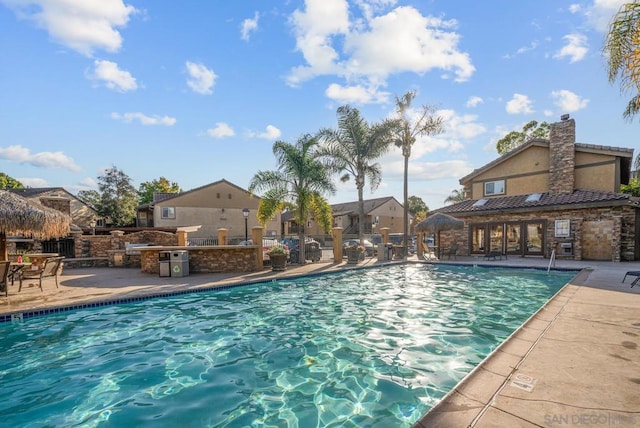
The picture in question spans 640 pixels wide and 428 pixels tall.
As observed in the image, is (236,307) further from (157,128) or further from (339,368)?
(157,128)

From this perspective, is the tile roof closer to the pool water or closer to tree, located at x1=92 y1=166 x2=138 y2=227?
the pool water

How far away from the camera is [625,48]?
494 centimetres

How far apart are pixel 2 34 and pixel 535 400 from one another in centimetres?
1301

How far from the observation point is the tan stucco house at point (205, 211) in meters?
29.9

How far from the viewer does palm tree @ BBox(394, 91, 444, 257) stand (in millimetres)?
18250

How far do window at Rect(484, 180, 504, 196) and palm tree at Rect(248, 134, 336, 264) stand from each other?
12629mm

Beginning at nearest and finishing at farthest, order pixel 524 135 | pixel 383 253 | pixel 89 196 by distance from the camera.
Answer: pixel 383 253, pixel 524 135, pixel 89 196

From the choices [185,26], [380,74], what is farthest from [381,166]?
[185,26]

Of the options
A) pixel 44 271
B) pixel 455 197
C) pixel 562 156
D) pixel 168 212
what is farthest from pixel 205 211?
pixel 455 197

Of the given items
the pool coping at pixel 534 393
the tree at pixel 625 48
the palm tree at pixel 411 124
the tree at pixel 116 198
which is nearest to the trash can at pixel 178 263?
the pool coping at pixel 534 393

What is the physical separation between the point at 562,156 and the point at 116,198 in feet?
140

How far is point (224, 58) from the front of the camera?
12.2 meters

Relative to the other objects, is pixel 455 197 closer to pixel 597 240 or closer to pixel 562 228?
pixel 562 228

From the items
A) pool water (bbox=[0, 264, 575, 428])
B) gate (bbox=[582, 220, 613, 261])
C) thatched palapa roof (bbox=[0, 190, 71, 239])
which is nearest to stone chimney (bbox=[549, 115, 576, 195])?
gate (bbox=[582, 220, 613, 261])
